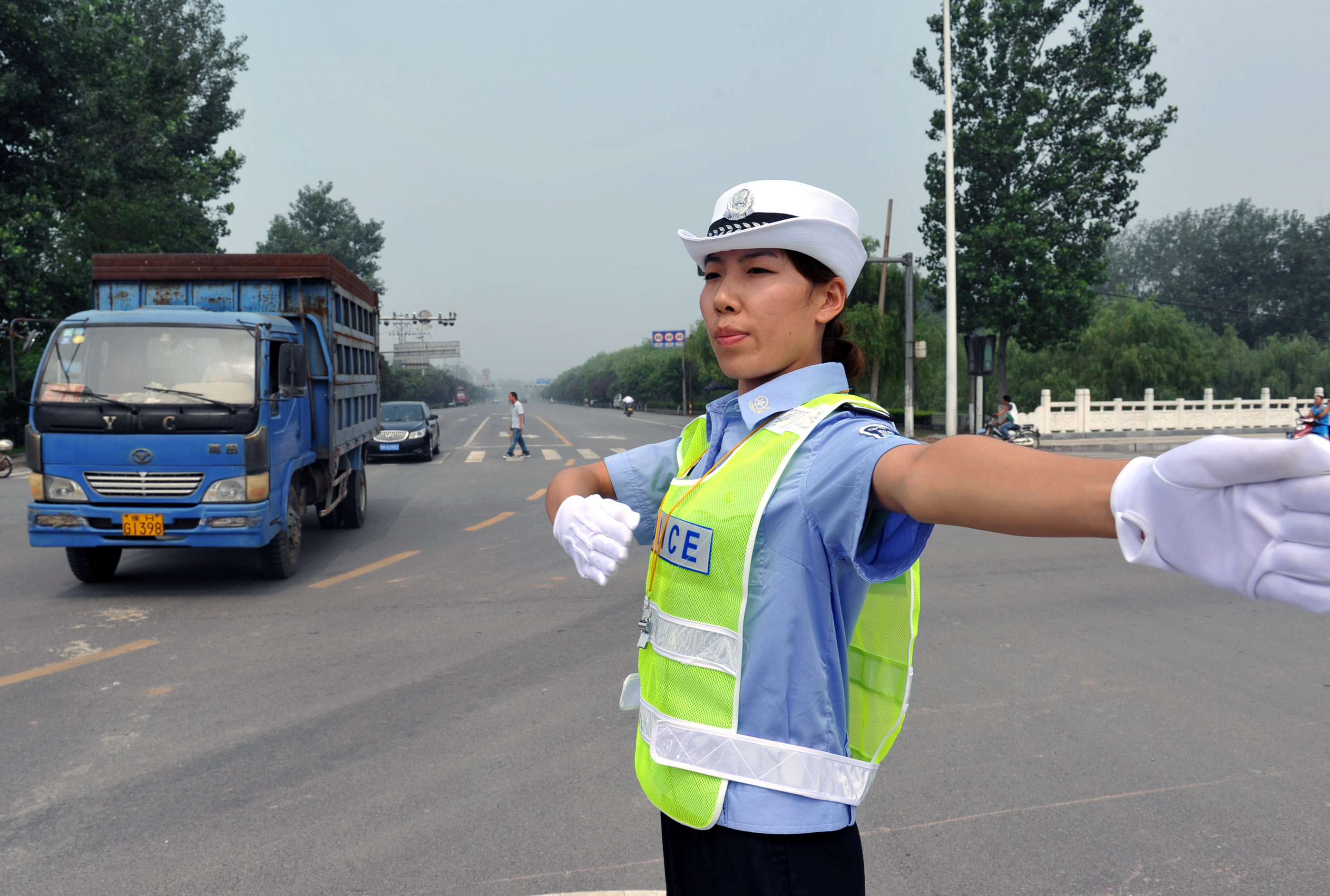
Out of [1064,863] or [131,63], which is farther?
[131,63]

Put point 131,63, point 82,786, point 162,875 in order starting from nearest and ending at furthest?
1. point 162,875
2. point 82,786
3. point 131,63

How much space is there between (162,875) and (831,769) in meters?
2.62

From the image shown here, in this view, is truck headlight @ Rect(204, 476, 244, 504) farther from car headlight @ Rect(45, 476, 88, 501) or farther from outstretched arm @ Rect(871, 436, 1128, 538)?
outstretched arm @ Rect(871, 436, 1128, 538)

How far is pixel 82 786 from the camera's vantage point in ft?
12.0

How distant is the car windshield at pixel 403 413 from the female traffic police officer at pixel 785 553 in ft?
69.9

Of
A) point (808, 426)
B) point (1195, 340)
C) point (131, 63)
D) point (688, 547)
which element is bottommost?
point (688, 547)

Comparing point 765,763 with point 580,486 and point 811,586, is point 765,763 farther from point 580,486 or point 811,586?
point 580,486

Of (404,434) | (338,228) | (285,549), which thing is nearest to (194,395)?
(285,549)

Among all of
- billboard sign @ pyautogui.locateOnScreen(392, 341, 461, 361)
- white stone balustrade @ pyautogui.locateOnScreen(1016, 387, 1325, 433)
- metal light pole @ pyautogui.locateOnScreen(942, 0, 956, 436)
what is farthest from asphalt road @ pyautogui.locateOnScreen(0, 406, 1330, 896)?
billboard sign @ pyautogui.locateOnScreen(392, 341, 461, 361)

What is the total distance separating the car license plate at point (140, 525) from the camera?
706 cm

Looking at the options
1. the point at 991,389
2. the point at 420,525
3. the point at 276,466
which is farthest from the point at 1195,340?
the point at 276,466

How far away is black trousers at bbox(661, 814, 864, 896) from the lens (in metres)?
1.39

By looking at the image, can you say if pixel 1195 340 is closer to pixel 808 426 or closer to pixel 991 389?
pixel 991 389

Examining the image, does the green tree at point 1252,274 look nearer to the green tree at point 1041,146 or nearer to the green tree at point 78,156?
the green tree at point 1041,146
